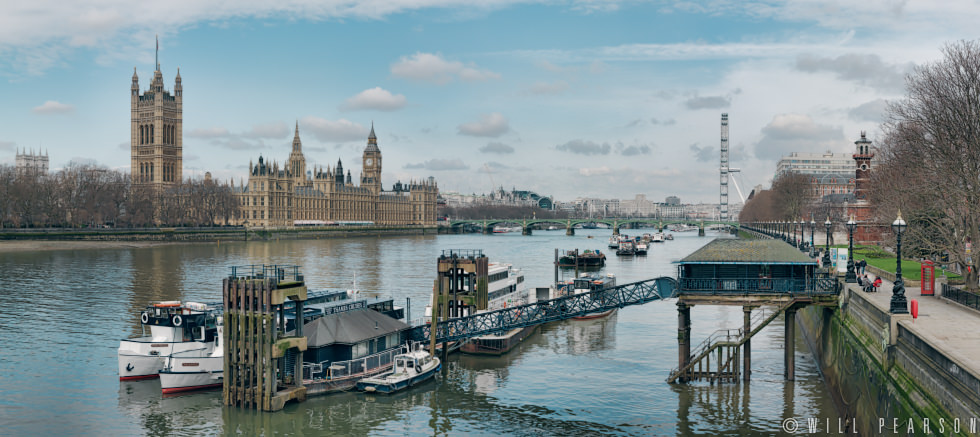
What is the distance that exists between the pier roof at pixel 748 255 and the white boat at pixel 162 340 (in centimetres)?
2130

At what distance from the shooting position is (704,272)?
112 feet

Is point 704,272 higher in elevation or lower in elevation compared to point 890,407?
higher

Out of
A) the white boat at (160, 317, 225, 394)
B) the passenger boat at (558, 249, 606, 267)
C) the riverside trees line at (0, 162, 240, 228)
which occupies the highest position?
the riverside trees line at (0, 162, 240, 228)

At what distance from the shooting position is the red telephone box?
120 feet

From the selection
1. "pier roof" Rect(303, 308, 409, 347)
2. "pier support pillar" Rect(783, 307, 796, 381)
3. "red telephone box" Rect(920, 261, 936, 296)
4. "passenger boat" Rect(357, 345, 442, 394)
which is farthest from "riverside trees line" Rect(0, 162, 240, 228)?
"red telephone box" Rect(920, 261, 936, 296)

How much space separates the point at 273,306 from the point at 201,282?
4828cm

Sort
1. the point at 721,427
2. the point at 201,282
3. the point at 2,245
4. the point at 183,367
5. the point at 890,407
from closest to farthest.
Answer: the point at 890,407 < the point at 721,427 < the point at 183,367 < the point at 201,282 < the point at 2,245

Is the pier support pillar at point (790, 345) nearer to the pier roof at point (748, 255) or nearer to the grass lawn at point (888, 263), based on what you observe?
the pier roof at point (748, 255)

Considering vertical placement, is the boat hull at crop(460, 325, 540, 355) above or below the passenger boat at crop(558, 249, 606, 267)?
below

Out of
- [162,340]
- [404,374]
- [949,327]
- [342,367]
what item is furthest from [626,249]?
[949,327]

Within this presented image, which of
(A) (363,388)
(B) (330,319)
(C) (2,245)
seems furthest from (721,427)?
(C) (2,245)

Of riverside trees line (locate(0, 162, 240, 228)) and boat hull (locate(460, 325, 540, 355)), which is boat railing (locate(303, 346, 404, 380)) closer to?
boat hull (locate(460, 325, 540, 355))

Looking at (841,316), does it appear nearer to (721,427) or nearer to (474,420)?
(721,427)

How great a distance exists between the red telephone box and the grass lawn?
12.7ft
